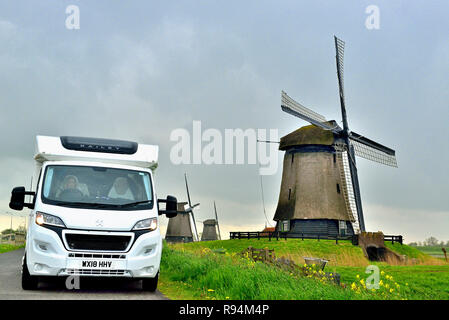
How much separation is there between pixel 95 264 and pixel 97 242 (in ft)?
1.31

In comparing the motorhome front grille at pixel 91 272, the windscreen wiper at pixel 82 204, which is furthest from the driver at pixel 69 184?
the motorhome front grille at pixel 91 272

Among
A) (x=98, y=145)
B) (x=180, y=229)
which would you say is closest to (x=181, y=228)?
(x=180, y=229)

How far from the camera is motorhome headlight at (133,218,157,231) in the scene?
923 centimetres

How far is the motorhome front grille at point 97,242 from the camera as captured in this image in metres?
8.88

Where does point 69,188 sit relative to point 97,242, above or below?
above

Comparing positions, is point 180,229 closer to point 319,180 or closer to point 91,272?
point 319,180

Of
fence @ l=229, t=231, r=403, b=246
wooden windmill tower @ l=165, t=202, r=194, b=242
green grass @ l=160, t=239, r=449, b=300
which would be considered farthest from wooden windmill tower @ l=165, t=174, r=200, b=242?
green grass @ l=160, t=239, r=449, b=300

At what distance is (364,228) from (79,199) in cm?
3325

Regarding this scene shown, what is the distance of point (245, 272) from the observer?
32.4ft

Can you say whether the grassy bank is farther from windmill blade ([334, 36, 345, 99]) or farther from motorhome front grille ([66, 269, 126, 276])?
windmill blade ([334, 36, 345, 99])

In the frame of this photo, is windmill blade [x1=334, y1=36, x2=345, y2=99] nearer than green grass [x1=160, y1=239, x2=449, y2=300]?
Result: No

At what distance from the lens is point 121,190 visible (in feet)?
32.6

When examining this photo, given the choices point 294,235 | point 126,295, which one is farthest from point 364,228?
point 126,295
